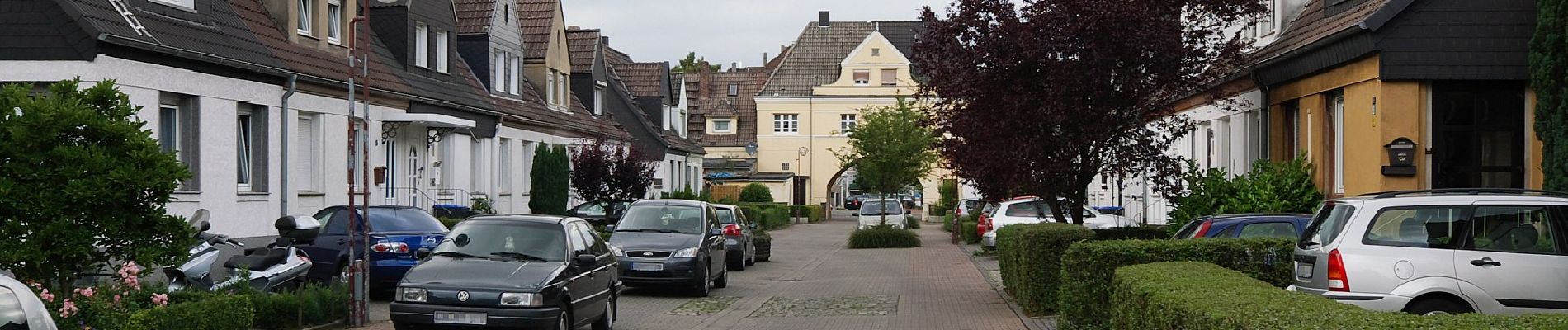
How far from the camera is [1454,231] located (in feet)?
33.9

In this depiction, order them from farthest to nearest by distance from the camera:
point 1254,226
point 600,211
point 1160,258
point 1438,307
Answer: point 600,211, point 1254,226, point 1160,258, point 1438,307

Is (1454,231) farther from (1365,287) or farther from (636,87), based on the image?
(636,87)

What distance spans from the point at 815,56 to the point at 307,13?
5428 cm

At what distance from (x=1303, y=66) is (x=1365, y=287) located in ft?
32.0

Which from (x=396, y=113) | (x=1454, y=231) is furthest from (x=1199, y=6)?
(x=396, y=113)

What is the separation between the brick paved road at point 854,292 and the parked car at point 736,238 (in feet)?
0.89

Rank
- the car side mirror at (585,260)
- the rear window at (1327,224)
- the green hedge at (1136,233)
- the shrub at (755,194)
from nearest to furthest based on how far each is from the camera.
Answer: the rear window at (1327,224) < the car side mirror at (585,260) < the green hedge at (1136,233) < the shrub at (755,194)

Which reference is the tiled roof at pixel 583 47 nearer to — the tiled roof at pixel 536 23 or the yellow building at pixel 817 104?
the tiled roof at pixel 536 23

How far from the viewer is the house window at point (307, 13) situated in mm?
24625

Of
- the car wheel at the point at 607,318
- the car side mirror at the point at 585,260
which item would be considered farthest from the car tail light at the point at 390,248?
the car side mirror at the point at 585,260

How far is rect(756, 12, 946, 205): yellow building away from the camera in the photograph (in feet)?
247

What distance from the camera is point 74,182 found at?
34.0 feet

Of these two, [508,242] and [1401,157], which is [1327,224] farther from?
[508,242]

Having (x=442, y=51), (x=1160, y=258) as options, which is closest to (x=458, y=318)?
(x=1160, y=258)
